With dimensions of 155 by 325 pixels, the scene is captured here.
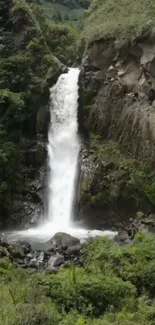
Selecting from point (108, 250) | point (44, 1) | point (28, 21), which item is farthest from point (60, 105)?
point (44, 1)

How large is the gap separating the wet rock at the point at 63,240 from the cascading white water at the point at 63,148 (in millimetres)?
4022

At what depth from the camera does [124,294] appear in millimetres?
13914

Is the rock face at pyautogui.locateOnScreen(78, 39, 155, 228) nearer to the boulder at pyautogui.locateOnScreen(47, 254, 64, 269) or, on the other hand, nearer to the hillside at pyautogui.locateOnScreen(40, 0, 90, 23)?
the boulder at pyautogui.locateOnScreen(47, 254, 64, 269)

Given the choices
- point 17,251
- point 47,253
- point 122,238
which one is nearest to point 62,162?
point 122,238

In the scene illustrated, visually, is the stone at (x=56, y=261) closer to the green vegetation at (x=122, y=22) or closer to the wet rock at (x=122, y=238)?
the wet rock at (x=122, y=238)

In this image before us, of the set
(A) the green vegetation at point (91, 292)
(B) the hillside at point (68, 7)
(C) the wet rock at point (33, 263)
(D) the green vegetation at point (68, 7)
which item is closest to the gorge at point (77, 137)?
(C) the wet rock at point (33, 263)

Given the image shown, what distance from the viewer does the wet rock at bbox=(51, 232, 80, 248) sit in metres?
21.7

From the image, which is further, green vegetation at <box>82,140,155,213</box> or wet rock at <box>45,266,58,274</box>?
green vegetation at <box>82,140,155,213</box>

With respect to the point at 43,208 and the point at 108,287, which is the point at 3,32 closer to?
the point at 43,208

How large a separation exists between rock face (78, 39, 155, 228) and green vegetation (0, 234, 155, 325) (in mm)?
9730

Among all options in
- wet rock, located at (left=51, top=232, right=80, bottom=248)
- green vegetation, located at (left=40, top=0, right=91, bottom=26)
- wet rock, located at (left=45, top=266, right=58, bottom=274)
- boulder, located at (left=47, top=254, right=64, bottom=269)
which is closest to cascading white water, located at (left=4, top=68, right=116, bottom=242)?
wet rock, located at (left=51, top=232, right=80, bottom=248)

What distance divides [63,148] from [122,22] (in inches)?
378

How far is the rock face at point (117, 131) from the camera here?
27.1 m

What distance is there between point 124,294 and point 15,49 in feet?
77.9
